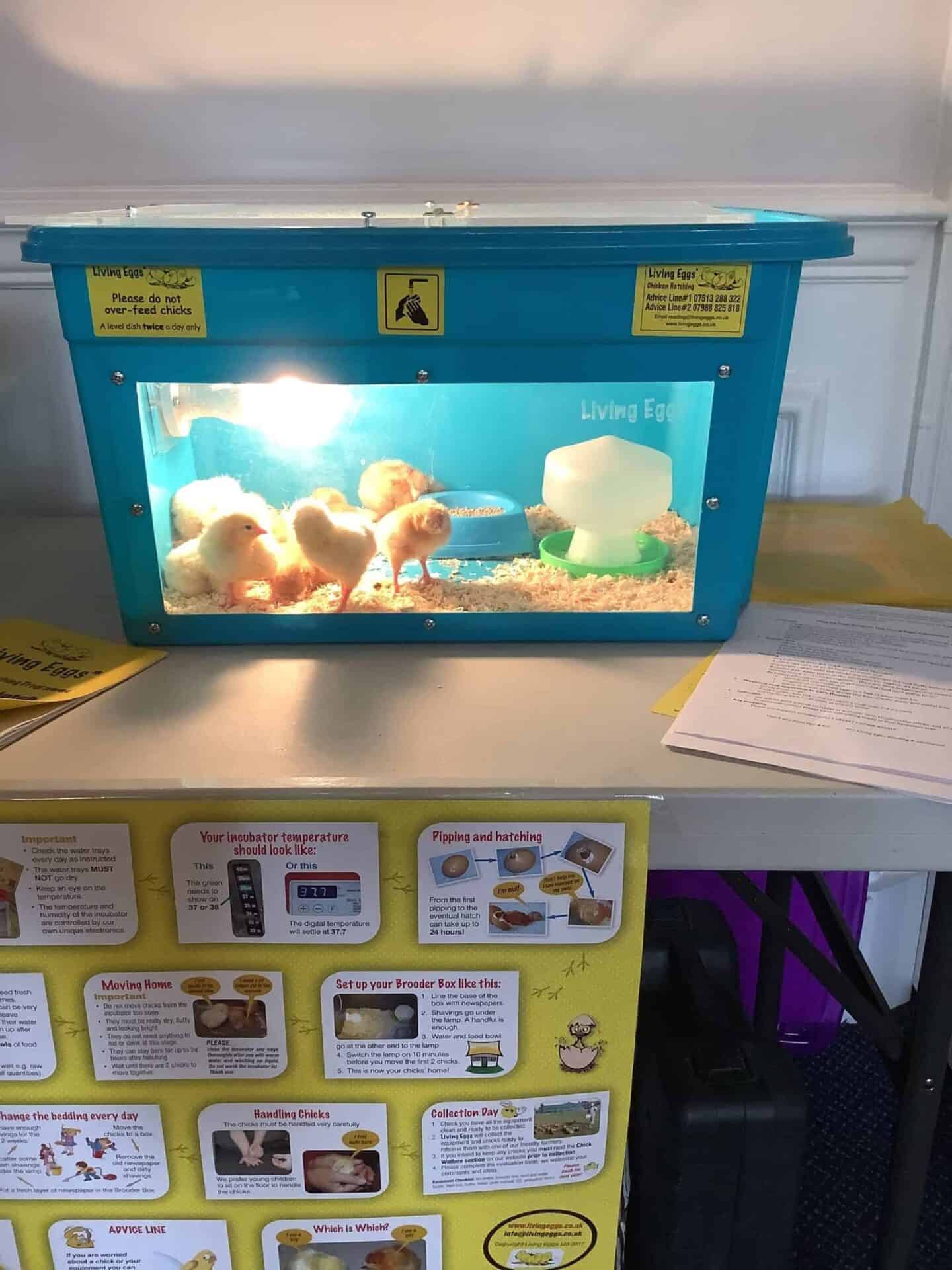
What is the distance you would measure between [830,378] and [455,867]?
33.3 inches

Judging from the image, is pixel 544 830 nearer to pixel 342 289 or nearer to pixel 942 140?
pixel 342 289

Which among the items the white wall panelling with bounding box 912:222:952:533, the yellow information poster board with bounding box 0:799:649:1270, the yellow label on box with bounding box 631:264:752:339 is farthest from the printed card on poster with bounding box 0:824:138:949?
the white wall panelling with bounding box 912:222:952:533

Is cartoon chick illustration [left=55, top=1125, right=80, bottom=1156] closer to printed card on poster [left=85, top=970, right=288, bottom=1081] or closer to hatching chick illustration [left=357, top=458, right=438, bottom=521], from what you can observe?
printed card on poster [left=85, top=970, right=288, bottom=1081]

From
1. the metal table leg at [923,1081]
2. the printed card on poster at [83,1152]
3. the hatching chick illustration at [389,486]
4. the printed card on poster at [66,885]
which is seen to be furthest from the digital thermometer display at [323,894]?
the metal table leg at [923,1081]

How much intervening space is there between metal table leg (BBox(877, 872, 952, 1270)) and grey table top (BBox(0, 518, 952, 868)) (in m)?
0.14

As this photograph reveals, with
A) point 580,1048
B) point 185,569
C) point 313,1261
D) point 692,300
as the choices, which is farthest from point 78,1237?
point 692,300

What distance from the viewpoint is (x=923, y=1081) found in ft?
2.57

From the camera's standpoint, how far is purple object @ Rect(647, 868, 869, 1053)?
52.6 inches

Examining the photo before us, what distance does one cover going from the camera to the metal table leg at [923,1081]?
745mm

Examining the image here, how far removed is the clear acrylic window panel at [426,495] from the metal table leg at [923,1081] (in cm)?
32

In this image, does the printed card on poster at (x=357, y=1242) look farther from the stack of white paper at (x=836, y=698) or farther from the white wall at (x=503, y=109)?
the white wall at (x=503, y=109)

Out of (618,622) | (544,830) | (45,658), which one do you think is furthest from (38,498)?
(544,830)

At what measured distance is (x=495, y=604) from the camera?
33.6 inches

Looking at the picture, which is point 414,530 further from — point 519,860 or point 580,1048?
point 580,1048
